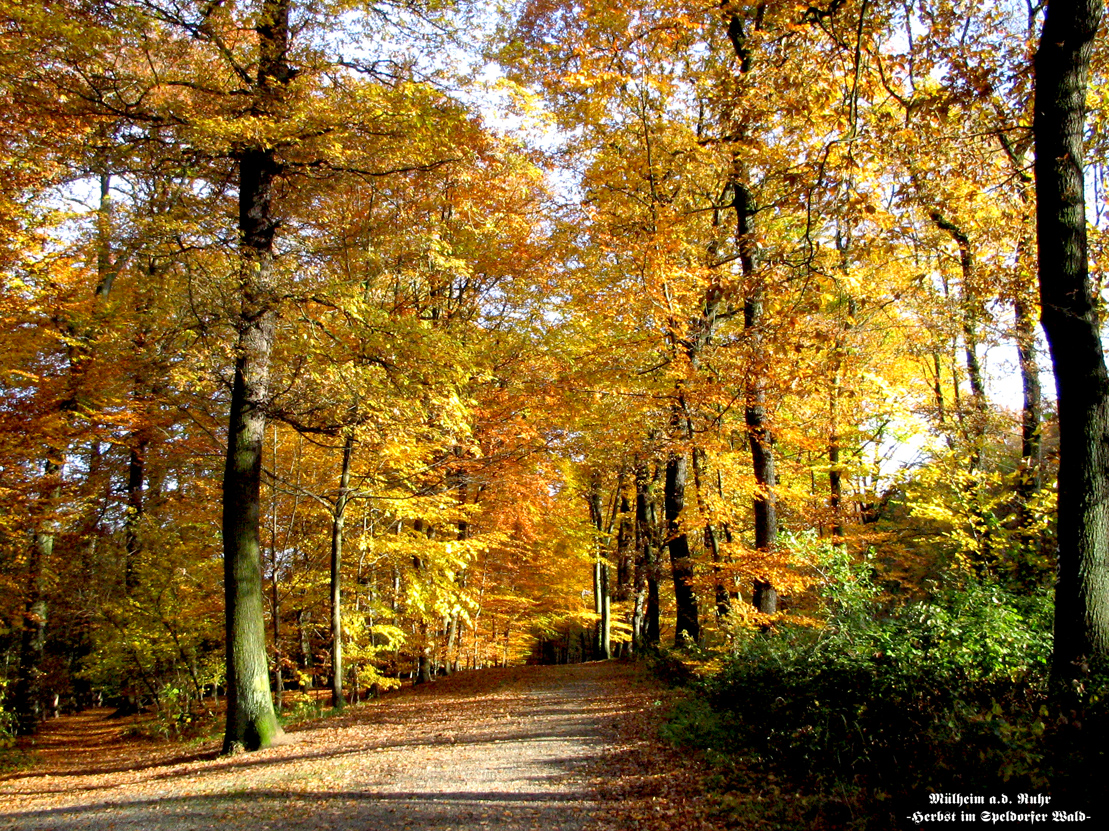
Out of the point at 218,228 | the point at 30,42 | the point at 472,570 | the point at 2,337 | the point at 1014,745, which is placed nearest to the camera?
the point at 1014,745

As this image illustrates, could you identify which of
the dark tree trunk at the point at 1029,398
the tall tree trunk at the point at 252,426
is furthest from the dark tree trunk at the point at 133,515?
the dark tree trunk at the point at 1029,398

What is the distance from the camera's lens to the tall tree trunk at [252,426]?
316 inches

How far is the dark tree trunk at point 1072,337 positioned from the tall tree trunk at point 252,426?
26.2ft

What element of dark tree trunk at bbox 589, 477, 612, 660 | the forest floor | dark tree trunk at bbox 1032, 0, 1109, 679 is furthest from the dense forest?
dark tree trunk at bbox 589, 477, 612, 660

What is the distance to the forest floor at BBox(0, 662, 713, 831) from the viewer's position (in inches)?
204

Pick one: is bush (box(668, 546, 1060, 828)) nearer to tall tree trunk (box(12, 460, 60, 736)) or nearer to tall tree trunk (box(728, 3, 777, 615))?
tall tree trunk (box(728, 3, 777, 615))

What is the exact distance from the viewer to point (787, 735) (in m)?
5.45

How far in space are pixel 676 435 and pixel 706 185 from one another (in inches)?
183

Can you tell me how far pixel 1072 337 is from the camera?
14.4ft

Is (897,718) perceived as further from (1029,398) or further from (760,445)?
(1029,398)

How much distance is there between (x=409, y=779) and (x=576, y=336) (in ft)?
35.4

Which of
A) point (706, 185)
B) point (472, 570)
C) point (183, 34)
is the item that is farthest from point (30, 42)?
point (472, 570)

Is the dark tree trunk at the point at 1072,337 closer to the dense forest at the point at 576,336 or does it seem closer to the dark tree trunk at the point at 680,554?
the dense forest at the point at 576,336

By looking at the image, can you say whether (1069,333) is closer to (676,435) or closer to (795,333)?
(795,333)
